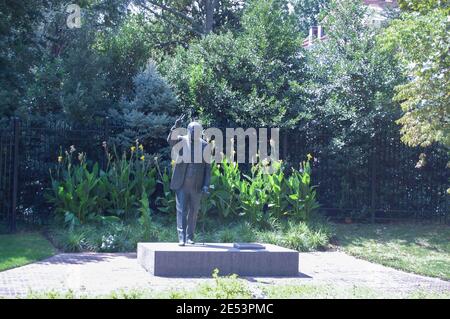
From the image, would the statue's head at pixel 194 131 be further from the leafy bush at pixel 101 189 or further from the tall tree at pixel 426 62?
the tall tree at pixel 426 62

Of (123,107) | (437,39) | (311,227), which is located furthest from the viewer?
(123,107)

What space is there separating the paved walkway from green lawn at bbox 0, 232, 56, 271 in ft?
0.84

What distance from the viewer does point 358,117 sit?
649 inches

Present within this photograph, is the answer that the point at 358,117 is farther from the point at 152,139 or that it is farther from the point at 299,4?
the point at 299,4

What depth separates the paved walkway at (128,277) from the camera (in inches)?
364

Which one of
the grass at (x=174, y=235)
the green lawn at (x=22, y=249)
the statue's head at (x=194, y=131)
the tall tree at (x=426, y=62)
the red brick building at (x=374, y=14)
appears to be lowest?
the green lawn at (x=22, y=249)

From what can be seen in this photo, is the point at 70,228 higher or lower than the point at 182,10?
lower

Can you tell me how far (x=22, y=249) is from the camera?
12344mm

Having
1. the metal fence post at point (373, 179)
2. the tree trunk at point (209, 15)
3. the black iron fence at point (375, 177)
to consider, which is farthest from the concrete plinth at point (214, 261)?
the tree trunk at point (209, 15)

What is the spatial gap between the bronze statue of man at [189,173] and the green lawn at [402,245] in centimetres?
377

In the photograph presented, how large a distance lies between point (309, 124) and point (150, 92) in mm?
3940

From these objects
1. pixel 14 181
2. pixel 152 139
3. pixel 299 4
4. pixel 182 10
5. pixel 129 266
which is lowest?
pixel 129 266

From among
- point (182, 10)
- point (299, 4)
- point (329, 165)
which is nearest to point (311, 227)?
point (329, 165)

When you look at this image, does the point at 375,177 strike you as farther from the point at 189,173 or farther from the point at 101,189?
the point at 189,173
